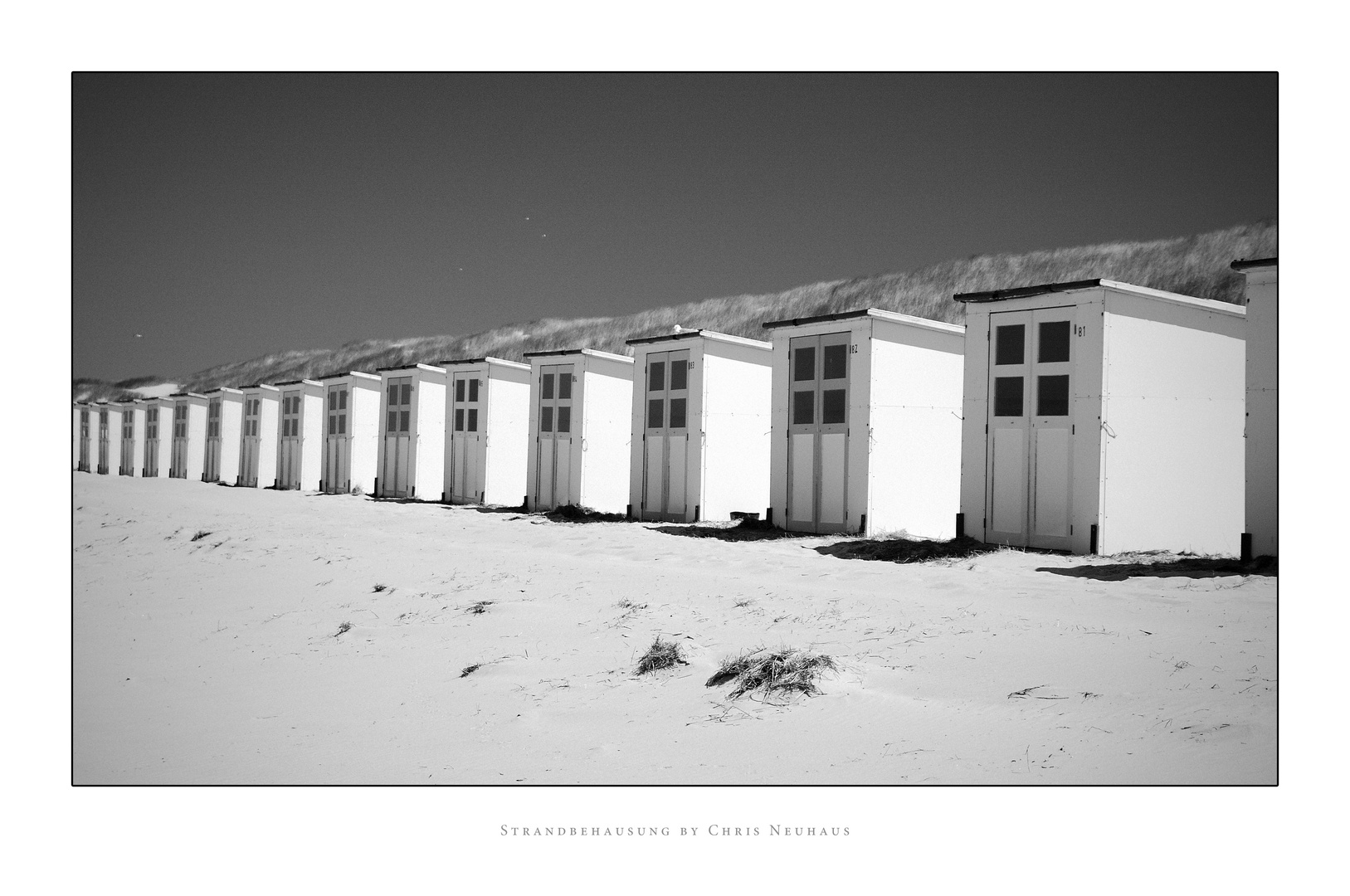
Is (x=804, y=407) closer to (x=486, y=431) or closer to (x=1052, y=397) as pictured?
(x=1052, y=397)

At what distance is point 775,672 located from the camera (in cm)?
579

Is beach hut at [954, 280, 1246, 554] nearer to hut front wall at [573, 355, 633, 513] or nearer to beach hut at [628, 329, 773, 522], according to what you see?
beach hut at [628, 329, 773, 522]

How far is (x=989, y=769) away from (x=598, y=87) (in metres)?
4.68

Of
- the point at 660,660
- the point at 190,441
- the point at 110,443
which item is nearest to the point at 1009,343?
the point at 660,660

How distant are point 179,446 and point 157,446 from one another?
1.10m

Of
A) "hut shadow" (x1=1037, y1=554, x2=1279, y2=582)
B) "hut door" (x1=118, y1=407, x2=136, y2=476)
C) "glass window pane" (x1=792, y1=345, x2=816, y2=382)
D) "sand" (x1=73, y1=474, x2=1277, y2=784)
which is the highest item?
"glass window pane" (x1=792, y1=345, x2=816, y2=382)

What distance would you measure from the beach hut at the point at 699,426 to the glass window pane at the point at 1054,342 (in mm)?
5360

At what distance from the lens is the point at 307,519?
16328 mm

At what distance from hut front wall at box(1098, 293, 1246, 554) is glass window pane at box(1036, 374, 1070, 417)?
Result: 16.6 inches

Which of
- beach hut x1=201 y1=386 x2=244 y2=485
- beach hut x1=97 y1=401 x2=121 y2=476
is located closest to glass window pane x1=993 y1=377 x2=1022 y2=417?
beach hut x1=201 y1=386 x2=244 y2=485

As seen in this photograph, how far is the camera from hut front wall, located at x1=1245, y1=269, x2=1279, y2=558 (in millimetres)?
8172

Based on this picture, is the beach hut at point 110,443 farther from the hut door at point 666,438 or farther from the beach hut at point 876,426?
the beach hut at point 876,426

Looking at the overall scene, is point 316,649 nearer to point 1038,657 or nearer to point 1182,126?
point 1038,657

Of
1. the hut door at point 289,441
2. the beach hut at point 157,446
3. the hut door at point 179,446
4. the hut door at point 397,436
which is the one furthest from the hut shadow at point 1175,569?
the beach hut at point 157,446
